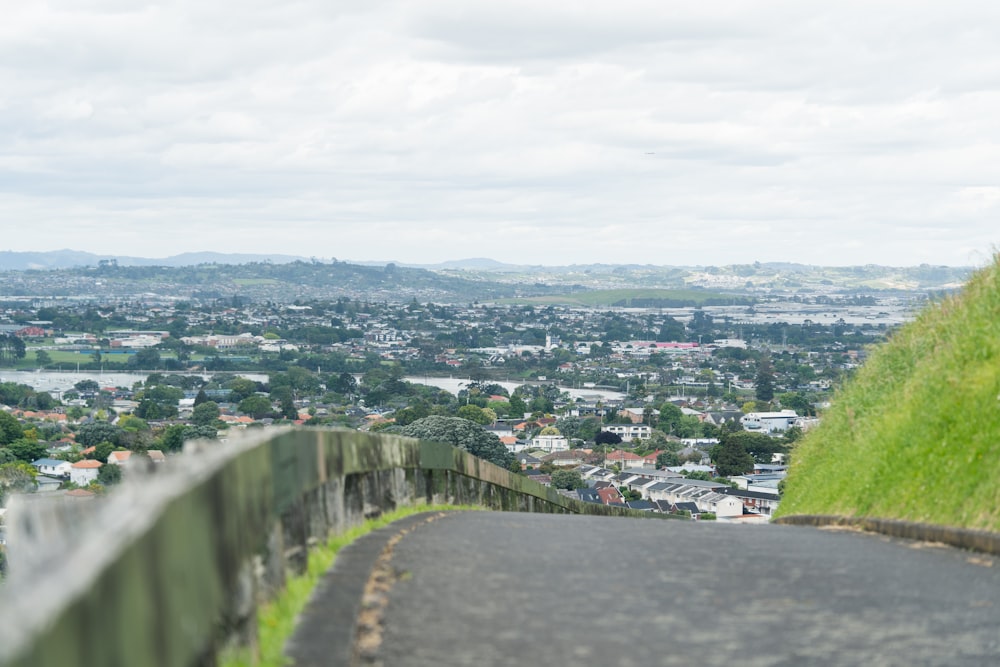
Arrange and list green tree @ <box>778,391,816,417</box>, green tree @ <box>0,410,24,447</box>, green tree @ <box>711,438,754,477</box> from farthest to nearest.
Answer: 1. green tree @ <box>778,391,816,417</box>
2. green tree @ <box>711,438,754,477</box>
3. green tree @ <box>0,410,24,447</box>

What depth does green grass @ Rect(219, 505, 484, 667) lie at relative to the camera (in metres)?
5.80

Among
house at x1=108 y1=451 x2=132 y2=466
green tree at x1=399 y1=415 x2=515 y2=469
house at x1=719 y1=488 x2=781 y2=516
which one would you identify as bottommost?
house at x1=719 y1=488 x2=781 y2=516

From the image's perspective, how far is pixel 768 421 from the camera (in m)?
122

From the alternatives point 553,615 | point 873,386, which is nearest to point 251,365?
point 873,386

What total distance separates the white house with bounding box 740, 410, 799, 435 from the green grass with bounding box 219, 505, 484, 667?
105847mm

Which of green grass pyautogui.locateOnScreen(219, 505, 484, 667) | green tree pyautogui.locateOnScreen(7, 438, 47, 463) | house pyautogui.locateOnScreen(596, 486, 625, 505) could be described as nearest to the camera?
green grass pyautogui.locateOnScreen(219, 505, 484, 667)

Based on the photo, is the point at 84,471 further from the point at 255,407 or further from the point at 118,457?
the point at 255,407

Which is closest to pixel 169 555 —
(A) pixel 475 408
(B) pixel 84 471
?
(B) pixel 84 471

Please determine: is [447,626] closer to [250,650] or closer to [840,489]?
[250,650]

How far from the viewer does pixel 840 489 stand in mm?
16578

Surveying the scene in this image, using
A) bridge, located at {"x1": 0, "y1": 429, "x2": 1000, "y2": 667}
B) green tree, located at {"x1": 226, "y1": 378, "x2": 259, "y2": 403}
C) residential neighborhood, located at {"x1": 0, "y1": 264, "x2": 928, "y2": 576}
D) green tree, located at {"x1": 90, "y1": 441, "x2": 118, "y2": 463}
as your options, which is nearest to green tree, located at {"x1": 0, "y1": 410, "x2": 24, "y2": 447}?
residential neighborhood, located at {"x1": 0, "y1": 264, "x2": 928, "y2": 576}

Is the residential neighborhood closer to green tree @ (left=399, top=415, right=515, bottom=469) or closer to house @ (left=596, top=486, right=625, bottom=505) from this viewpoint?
green tree @ (left=399, top=415, right=515, bottom=469)

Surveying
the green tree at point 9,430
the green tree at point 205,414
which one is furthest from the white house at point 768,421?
the green tree at point 9,430

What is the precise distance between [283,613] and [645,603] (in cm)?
206
